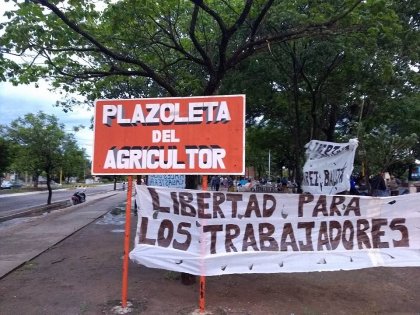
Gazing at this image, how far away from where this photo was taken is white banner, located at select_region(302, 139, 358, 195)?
35.6 ft

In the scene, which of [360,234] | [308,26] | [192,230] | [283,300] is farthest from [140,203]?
[308,26]

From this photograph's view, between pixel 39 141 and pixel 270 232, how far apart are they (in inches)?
824

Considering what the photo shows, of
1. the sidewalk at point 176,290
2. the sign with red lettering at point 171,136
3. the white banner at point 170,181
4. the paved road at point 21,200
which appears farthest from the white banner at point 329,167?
the paved road at point 21,200

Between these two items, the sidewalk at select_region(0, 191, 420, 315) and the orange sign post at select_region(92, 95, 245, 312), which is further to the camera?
the orange sign post at select_region(92, 95, 245, 312)

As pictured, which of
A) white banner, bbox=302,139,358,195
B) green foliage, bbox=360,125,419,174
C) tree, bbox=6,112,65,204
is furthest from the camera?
tree, bbox=6,112,65,204

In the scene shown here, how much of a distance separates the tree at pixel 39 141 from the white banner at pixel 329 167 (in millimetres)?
15945

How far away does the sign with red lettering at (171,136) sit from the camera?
6195 millimetres

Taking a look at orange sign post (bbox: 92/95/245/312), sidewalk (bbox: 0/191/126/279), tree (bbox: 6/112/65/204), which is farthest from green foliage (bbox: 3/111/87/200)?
orange sign post (bbox: 92/95/245/312)

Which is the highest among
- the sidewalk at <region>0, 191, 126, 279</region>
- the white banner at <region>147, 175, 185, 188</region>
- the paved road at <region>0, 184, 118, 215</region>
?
the white banner at <region>147, 175, 185, 188</region>

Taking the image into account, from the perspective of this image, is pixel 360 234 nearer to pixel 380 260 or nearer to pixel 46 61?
pixel 380 260

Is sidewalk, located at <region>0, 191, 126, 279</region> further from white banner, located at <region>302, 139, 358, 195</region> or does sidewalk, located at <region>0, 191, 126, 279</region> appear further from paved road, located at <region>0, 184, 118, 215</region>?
paved road, located at <region>0, 184, 118, 215</region>

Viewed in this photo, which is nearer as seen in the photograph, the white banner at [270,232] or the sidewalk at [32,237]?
the white banner at [270,232]

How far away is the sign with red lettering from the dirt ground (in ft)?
5.55

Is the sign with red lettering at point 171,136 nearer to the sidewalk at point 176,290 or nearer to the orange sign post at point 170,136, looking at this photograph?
the orange sign post at point 170,136
